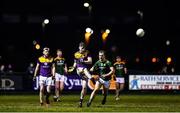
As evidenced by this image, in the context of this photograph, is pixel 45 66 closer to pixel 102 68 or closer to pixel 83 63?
pixel 83 63

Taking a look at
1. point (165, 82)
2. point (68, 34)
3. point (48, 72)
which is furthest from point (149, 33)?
point (48, 72)

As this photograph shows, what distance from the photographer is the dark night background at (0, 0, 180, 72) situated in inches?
3253

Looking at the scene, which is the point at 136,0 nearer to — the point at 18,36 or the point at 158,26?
the point at 158,26

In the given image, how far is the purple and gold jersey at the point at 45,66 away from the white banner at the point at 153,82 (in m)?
17.2

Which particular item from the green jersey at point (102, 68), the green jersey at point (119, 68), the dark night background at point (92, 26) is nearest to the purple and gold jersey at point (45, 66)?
the green jersey at point (102, 68)

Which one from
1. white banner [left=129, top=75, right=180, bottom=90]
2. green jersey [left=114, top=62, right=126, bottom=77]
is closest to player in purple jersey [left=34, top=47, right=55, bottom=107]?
green jersey [left=114, top=62, right=126, bottom=77]

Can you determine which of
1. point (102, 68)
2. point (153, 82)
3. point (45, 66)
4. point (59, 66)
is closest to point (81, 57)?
point (102, 68)

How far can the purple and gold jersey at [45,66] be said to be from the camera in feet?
93.0

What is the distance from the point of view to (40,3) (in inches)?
3799

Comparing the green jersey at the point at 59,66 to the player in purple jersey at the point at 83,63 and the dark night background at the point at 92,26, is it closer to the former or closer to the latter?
the player in purple jersey at the point at 83,63

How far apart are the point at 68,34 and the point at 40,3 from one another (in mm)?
8129

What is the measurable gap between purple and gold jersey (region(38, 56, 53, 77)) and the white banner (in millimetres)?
17245

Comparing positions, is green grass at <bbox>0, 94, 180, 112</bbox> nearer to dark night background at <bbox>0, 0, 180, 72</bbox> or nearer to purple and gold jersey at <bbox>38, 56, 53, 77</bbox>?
purple and gold jersey at <bbox>38, 56, 53, 77</bbox>

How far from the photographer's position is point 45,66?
93.5ft
